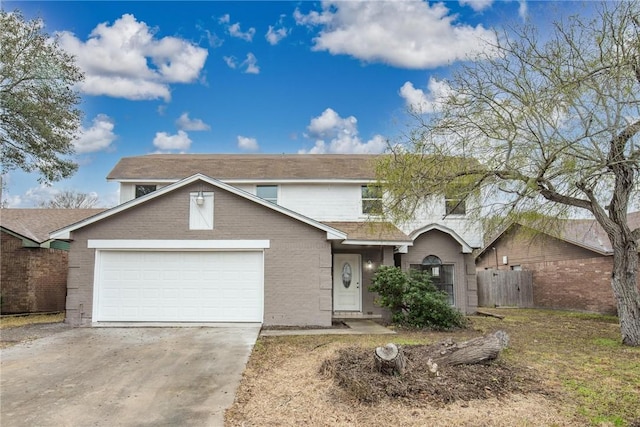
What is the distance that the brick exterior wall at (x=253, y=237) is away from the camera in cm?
1242

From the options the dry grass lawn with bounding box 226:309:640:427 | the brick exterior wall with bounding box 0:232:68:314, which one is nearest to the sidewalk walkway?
the dry grass lawn with bounding box 226:309:640:427

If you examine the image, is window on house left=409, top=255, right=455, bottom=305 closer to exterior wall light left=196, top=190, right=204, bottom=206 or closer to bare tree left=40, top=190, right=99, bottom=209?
exterior wall light left=196, top=190, right=204, bottom=206

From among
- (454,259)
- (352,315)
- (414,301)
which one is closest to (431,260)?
(454,259)

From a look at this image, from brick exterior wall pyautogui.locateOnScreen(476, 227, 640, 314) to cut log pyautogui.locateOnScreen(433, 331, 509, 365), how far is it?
761 centimetres

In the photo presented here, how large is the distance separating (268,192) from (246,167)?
1.72 meters

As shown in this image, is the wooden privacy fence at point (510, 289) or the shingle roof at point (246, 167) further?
the wooden privacy fence at point (510, 289)

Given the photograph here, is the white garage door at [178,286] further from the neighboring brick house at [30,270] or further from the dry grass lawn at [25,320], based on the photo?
the neighboring brick house at [30,270]

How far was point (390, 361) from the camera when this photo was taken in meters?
6.20

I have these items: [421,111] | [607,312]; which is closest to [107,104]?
[421,111]

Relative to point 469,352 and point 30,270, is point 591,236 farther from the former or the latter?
point 30,270

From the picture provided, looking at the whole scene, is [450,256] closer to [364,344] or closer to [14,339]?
[364,344]

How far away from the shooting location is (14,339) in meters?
10.4

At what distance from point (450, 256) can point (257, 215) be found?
7774 millimetres

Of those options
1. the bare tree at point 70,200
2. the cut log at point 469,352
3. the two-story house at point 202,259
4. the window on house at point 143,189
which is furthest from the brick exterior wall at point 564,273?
the bare tree at point 70,200
